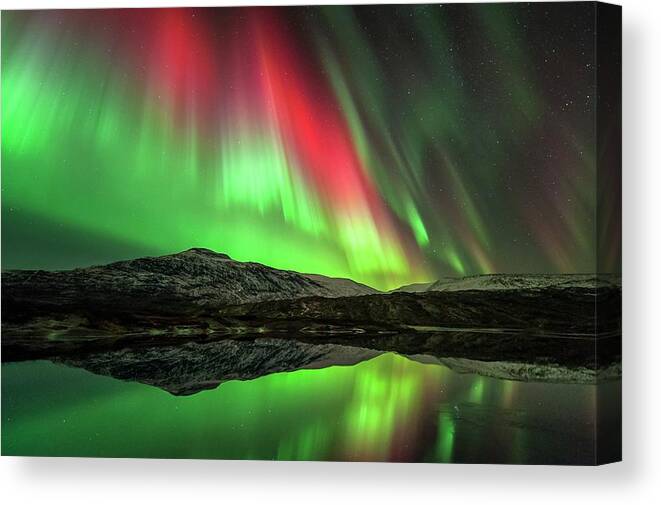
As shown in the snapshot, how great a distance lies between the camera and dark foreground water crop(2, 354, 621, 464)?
20.3ft

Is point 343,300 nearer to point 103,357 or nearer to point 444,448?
point 444,448

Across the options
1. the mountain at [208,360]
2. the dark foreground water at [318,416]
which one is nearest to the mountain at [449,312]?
the mountain at [208,360]

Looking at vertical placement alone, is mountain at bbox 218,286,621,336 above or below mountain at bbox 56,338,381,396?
above

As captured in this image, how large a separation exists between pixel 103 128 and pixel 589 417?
120 inches

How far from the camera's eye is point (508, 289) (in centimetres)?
627

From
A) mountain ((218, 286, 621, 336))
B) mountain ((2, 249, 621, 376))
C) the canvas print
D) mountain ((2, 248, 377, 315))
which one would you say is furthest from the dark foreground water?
mountain ((2, 248, 377, 315))

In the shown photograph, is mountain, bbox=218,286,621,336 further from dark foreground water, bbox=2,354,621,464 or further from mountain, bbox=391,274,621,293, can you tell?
dark foreground water, bbox=2,354,621,464

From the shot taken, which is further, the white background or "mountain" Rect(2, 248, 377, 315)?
"mountain" Rect(2, 248, 377, 315)

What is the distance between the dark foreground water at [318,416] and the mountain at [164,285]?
1.26 ft

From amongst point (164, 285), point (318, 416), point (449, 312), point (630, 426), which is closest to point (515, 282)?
point (449, 312)

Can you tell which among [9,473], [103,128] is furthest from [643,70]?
[9,473]

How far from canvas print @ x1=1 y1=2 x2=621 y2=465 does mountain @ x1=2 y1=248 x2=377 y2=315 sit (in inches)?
0.5

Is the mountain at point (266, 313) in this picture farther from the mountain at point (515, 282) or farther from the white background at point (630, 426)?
the white background at point (630, 426)

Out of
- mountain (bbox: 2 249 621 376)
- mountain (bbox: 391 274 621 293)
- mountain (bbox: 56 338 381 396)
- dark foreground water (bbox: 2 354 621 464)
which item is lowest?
dark foreground water (bbox: 2 354 621 464)
